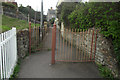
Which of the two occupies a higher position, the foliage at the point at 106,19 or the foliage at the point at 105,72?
the foliage at the point at 106,19

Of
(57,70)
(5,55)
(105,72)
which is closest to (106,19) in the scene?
(105,72)

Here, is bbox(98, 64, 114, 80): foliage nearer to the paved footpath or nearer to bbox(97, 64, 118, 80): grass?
bbox(97, 64, 118, 80): grass

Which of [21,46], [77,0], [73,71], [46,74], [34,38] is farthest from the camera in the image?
[77,0]

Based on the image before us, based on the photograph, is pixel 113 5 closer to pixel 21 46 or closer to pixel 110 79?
pixel 110 79

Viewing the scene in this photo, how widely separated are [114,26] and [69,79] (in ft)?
8.02

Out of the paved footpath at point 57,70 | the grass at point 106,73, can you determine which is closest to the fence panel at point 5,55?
the paved footpath at point 57,70

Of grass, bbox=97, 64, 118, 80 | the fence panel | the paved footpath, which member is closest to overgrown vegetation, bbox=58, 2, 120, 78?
grass, bbox=97, 64, 118, 80

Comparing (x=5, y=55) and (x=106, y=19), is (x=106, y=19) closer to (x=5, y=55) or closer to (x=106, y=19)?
(x=106, y=19)

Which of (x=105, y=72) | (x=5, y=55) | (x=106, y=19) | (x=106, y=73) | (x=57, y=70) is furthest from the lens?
(x=57, y=70)

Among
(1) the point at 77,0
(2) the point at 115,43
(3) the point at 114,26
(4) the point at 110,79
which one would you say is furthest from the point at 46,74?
(1) the point at 77,0

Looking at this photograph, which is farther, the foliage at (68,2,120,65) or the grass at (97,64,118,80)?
the grass at (97,64,118,80)

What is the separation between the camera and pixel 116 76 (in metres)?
3.75

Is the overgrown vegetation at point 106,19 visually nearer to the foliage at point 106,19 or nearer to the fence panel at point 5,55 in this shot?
the foliage at point 106,19

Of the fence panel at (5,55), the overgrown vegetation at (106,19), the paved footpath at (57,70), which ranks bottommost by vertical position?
the paved footpath at (57,70)
